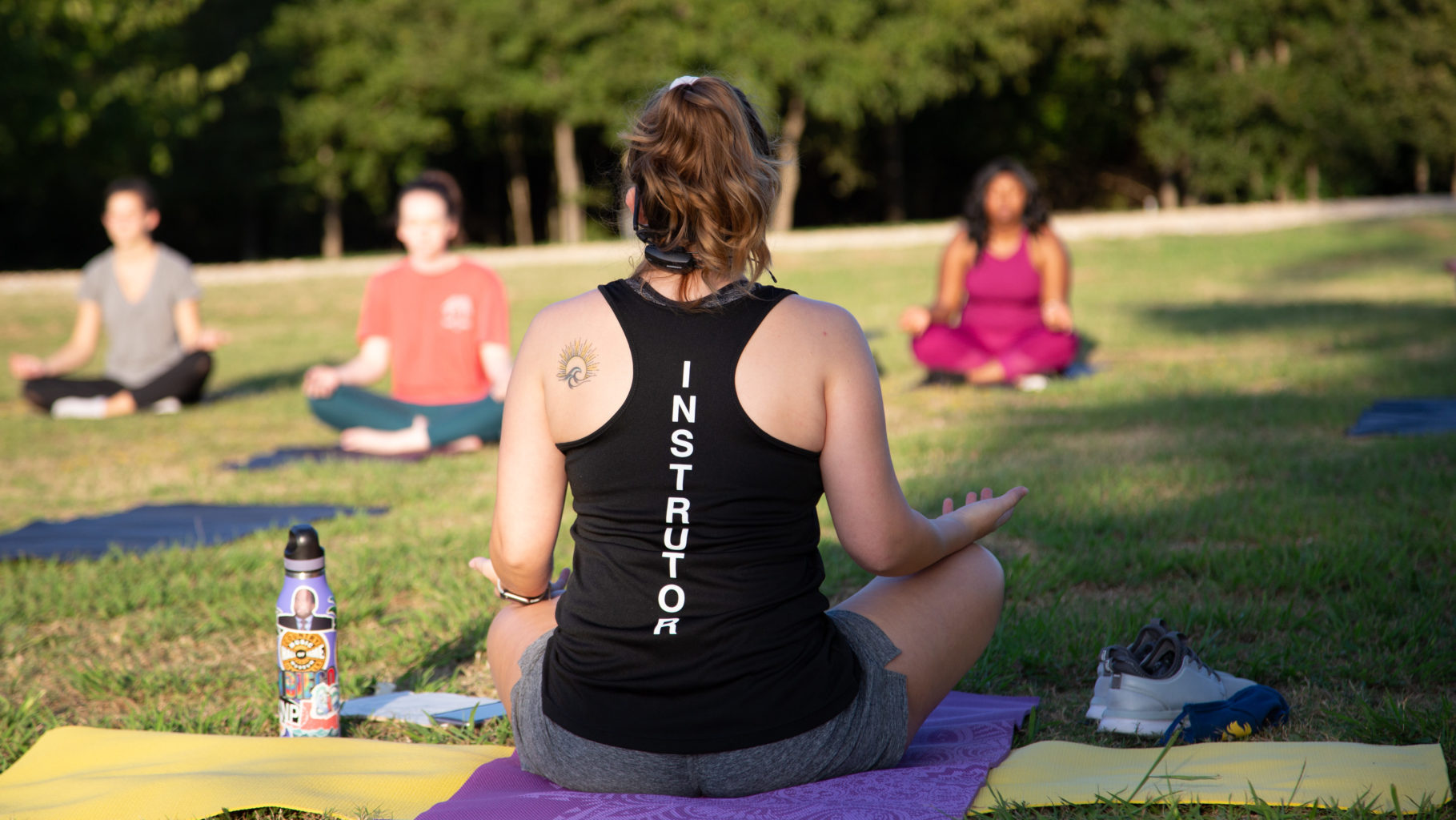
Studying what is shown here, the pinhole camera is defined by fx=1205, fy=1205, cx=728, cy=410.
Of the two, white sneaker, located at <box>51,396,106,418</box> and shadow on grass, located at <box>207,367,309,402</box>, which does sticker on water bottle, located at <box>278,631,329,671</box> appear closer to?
white sneaker, located at <box>51,396,106,418</box>

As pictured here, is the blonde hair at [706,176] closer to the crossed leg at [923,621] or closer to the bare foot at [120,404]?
the crossed leg at [923,621]

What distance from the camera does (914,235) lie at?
25125 mm

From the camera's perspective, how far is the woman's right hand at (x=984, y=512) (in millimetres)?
2473

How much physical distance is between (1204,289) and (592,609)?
14.5 meters

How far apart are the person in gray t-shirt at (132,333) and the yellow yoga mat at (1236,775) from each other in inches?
270

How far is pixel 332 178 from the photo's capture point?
3375cm

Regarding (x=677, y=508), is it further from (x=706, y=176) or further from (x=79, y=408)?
(x=79, y=408)

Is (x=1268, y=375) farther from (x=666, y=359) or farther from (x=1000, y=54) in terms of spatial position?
(x=1000, y=54)

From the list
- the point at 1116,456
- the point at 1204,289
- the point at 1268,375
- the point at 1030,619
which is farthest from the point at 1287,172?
the point at 1030,619

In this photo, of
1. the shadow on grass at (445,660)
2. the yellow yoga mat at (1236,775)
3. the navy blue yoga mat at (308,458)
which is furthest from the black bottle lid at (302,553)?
the navy blue yoga mat at (308,458)

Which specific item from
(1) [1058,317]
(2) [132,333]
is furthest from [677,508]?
(2) [132,333]

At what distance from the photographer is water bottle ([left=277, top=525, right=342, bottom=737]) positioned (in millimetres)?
2742

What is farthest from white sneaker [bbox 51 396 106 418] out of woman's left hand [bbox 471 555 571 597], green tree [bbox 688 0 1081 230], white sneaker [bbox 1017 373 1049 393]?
green tree [bbox 688 0 1081 230]

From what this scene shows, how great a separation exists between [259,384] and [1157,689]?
29.8ft
